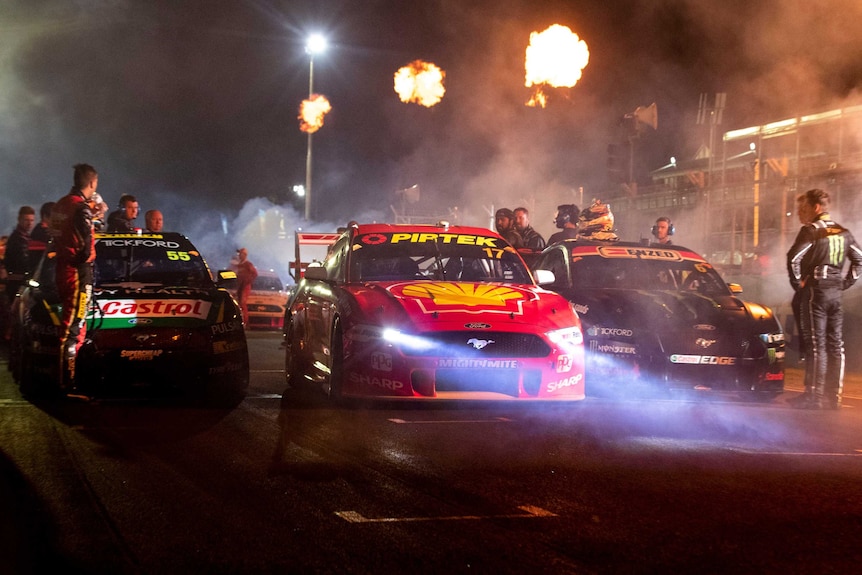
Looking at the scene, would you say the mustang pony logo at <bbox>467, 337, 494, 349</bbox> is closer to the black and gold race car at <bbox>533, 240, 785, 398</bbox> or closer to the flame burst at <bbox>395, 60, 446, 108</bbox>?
the black and gold race car at <bbox>533, 240, 785, 398</bbox>

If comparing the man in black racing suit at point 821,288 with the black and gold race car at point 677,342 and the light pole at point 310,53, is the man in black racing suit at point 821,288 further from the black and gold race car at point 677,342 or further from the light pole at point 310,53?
the light pole at point 310,53

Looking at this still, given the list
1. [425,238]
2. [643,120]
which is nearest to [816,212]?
[425,238]

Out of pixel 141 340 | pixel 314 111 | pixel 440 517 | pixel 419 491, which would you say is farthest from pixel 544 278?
pixel 314 111

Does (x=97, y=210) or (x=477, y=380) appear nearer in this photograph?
(x=477, y=380)

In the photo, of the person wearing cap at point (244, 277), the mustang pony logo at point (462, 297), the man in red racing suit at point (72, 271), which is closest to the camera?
the mustang pony logo at point (462, 297)

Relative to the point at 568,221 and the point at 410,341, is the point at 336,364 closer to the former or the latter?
the point at 410,341

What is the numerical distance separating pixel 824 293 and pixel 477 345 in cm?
396

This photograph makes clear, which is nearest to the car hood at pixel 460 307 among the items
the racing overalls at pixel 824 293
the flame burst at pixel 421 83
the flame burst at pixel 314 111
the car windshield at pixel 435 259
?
the car windshield at pixel 435 259

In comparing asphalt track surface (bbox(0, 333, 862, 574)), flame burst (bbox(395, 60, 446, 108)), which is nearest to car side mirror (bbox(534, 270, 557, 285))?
asphalt track surface (bbox(0, 333, 862, 574))

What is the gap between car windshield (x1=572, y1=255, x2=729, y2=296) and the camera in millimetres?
10203

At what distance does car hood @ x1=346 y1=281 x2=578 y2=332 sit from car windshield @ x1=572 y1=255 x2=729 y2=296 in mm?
2139

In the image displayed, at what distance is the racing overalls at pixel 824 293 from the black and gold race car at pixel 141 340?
5.46 meters

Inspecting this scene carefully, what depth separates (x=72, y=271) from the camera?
8.13 m

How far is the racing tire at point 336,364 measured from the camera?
7.67 m
